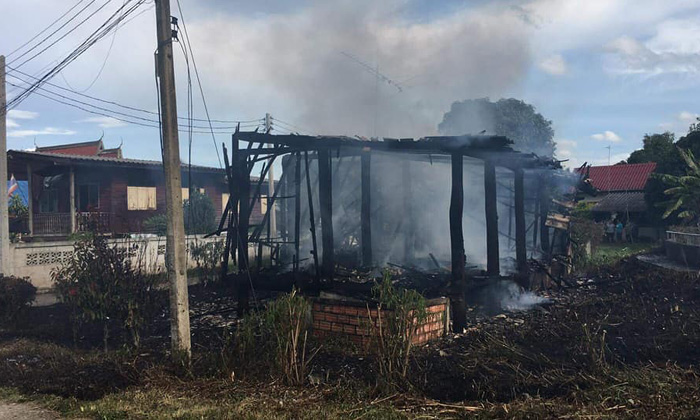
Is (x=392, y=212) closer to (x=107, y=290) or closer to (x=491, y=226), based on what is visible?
(x=491, y=226)

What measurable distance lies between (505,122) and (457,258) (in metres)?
18.6

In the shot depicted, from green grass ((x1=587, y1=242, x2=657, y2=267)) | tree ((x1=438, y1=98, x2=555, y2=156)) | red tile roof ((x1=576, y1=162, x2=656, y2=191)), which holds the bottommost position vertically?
green grass ((x1=587, y1=242, x2=657, y2=267))

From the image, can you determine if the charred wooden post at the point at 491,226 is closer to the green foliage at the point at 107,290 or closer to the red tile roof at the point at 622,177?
the green foliage at the point at 107,290

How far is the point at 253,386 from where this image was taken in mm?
5805

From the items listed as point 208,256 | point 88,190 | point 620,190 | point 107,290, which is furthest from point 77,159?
point 620,190

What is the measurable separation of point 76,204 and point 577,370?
23.2 metres

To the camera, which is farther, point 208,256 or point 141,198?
point 141,198

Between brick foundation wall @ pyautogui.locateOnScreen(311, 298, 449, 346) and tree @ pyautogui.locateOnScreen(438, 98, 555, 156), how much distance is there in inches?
615

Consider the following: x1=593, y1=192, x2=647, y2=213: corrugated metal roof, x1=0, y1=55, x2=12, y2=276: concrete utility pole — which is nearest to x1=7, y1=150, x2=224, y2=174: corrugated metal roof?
x1=0, y1=55, x2=12, y2=276: concrete utility pole

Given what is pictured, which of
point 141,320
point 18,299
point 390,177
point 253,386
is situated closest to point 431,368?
point 253,386

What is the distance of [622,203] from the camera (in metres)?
32.3

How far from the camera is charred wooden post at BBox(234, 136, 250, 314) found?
9195mm

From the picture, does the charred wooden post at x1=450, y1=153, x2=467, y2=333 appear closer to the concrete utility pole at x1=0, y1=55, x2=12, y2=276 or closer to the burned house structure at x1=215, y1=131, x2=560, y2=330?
the burned house structure at x1=215, y1=131, x2=560, y2=330

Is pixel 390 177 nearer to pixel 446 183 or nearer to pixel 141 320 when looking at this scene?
pixel 446 183
